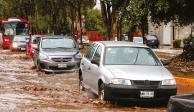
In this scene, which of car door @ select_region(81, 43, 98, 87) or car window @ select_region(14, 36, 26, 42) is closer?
car door @ select_region(81, 43, 98, 87)

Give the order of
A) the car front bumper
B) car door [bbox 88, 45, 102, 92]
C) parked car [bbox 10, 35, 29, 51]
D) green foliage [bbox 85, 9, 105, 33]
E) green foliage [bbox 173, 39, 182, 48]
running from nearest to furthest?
car door [bbox 88, 45, 102, 92], the car front bumper, parked car [bbox 10, 35, 29, 51], green foliage [bbox 173, 39, 182, 48], green foliage [bbox 85, 9, 105, 33]

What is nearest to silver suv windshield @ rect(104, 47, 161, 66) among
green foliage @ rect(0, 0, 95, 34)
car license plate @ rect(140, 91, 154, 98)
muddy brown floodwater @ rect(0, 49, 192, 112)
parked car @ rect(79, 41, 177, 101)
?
parked car @ rect(79, 41, 177, 101)

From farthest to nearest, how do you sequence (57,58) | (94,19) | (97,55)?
1. (94,19)
2. (57,58)
3. (97,55)

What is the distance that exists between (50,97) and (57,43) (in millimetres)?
9089

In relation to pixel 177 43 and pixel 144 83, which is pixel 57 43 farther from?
pixel 177 43

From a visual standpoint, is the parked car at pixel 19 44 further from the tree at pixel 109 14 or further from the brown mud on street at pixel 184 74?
the brown mud on street at pixel 184 74

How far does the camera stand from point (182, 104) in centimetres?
646

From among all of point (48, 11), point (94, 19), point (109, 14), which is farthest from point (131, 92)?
point (94, 19)

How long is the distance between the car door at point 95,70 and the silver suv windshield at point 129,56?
0.78 feet

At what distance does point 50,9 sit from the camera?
49344 millimetres

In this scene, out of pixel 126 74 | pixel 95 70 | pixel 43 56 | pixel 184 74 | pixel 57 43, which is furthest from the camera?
pixel 57 43

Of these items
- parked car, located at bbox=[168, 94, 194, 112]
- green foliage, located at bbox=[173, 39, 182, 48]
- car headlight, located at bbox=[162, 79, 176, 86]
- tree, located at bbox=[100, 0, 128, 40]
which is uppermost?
tree, located at bbox=[100, 0, 128, 40]

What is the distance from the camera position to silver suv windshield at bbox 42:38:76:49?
23.6 meters

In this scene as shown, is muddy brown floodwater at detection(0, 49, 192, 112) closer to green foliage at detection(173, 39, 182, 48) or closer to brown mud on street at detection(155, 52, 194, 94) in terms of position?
brown mud on street at detection(155, 52, 194, 94)
